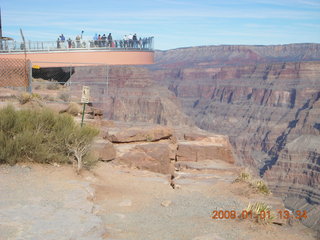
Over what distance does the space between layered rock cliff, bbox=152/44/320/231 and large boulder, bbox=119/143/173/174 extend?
53.8 meters

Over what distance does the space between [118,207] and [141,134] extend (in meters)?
6.86

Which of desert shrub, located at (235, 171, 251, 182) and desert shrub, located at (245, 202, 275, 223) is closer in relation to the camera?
desert shrub, located at (245, 202, 275, 223)

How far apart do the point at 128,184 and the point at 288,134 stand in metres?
113

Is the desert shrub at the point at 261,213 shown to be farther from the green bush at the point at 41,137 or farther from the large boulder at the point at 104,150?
the large boulder at the point at 104,150

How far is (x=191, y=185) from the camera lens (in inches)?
403

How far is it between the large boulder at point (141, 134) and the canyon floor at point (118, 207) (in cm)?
348

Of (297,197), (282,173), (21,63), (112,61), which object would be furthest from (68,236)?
(282,173)

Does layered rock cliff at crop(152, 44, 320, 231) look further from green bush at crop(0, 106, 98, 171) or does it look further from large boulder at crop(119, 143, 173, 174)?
green bush at crop(0, 106, 98, 171)

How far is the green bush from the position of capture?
935 centimetres

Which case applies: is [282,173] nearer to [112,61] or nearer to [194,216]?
[112,61]

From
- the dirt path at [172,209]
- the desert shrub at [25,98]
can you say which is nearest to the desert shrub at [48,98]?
the desert shrub at [25,98]

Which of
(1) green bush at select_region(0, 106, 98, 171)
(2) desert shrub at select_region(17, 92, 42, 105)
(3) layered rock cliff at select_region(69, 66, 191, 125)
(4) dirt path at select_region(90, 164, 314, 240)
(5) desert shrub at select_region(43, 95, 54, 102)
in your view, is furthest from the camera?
(3) layered rock cliff at select_region(69, 66, 191, 125)
